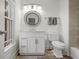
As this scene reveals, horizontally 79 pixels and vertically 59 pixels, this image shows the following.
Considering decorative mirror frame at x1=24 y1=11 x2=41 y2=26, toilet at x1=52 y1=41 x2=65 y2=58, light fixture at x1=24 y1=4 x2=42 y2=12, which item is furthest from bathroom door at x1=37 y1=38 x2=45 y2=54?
light fixture at x1=24 y1=4 x2=42 y2=12

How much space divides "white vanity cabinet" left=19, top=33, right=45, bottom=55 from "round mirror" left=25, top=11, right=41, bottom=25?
1.23 metres

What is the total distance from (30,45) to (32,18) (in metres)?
1.64

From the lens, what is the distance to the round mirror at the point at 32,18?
585 centimetres

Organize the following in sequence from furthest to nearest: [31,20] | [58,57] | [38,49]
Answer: [31,20] < [38,49] < [58,57]

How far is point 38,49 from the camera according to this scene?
4723 millimetres

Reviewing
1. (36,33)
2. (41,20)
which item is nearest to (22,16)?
(41,20)

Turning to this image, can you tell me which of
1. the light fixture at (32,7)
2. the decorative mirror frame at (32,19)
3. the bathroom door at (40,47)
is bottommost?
the bathroom door at (40,47)

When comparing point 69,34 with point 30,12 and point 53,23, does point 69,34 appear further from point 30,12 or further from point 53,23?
point 30,12

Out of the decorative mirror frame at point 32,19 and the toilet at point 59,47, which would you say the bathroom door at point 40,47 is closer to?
the toilet at point 59,47

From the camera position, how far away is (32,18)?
585cm

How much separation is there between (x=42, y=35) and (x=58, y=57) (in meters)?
1.07

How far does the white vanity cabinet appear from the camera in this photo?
4.71 metres

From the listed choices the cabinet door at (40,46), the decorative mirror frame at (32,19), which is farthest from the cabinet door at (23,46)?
the decorative mirror frame at (32,19)

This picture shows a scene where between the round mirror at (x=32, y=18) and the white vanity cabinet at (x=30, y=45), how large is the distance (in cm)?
123
